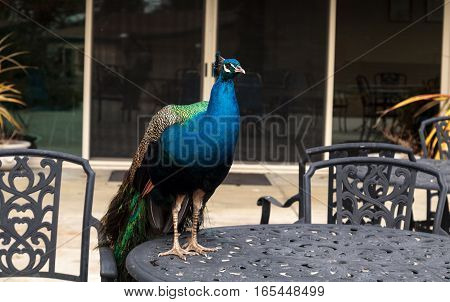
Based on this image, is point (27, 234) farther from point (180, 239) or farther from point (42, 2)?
point (42, 2)

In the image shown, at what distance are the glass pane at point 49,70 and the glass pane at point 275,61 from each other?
1.54 meters

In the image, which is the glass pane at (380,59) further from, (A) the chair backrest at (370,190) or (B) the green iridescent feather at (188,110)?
(B) the green iridescent feather at (188,110)

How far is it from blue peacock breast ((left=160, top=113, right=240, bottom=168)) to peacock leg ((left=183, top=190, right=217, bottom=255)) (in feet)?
0.53

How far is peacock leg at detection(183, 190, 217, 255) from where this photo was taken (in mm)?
2428

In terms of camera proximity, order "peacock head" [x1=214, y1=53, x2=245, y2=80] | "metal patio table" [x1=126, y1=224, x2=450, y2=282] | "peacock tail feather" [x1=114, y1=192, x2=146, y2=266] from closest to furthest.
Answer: "metal patio table" [x1=126, y1=224, x2=450, y2=282] < "peacock head" [x1=214, y1=53, x2=245, y2=80] < "peacock tail feather" [x1=114, y1=192, x2=146, y2=266]

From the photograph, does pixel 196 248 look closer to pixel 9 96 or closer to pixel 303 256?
pixel 303 256

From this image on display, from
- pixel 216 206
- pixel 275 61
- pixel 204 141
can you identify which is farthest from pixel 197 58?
pixel 204 141

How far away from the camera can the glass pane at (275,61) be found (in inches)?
309

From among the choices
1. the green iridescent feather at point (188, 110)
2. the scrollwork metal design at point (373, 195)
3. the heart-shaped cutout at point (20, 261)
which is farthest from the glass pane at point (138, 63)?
the green iridescent feather at point (188, 110)

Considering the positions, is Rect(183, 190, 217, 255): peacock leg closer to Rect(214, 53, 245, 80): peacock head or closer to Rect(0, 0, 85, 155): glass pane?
Rect(214, 53, 245, 80): peacock head

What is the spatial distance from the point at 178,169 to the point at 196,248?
0.26 m

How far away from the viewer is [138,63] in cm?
789

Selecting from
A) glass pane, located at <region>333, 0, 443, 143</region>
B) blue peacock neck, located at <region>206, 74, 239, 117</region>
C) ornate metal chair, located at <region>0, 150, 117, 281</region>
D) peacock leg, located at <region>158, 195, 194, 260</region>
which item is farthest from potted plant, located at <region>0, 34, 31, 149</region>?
blue peacock neck, located at <region>206, 74, 239, 117</region>

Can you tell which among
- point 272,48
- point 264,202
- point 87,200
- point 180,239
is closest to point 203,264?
point 180,239
